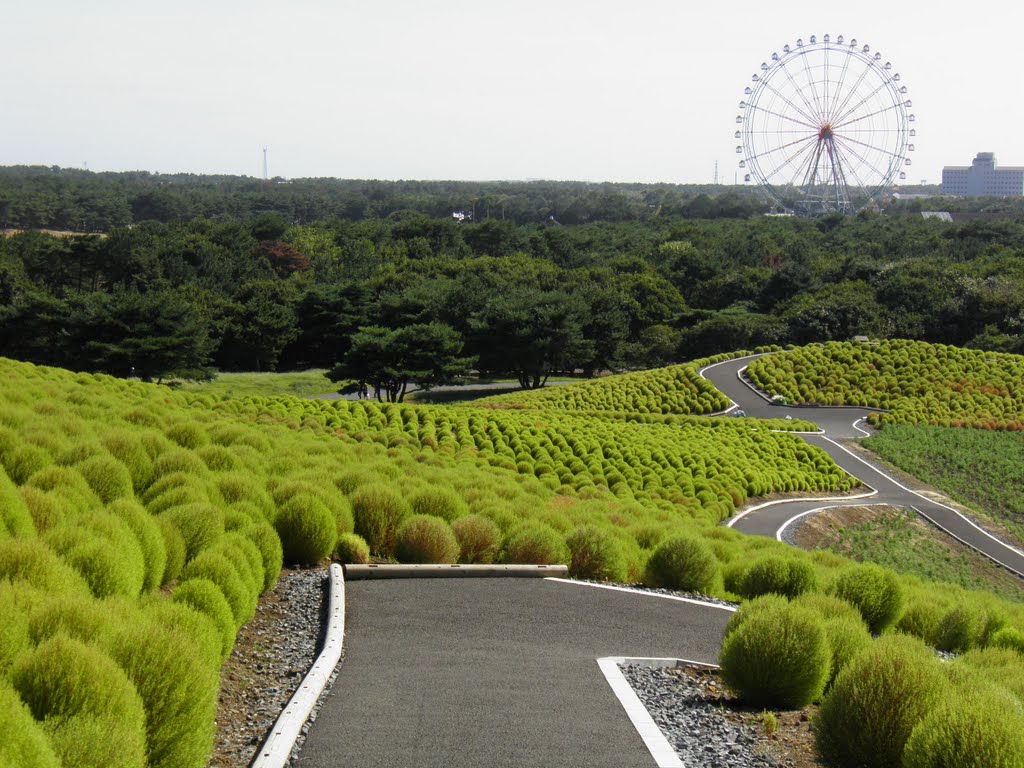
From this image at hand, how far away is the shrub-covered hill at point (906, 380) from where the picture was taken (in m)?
43.1

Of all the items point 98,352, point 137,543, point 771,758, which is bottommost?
point 98,352

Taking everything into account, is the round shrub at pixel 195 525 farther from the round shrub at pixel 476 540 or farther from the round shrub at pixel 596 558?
the round shrub at pixel 596 558

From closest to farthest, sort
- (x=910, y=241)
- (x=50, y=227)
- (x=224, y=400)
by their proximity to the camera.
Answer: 1. (x=224, y=400)
2. (x=910, y=241)
3. (x=50, y=227)

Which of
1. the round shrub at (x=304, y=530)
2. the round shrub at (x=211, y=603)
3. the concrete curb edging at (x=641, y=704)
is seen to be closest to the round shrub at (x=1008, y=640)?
the concrete curb edging at (x=641, y=704)

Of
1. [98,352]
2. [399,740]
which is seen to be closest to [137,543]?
[399,740]

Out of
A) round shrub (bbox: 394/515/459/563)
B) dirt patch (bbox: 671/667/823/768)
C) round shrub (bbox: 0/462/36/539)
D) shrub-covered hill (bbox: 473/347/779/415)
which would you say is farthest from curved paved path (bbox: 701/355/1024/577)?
round shrub (bbox: 0/462/36/539)

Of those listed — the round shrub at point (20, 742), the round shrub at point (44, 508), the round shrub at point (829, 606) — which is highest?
the round shrub at point (20, 742)

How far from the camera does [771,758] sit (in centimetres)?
615

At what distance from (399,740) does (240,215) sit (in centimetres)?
14443

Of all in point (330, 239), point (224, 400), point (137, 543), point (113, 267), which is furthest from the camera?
point (330, 239)

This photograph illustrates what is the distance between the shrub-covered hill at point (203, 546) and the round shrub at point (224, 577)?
0.7 inches

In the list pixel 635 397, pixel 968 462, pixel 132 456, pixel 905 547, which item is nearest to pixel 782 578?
pixel 132 456

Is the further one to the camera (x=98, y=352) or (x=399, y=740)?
(x=98, y=352)

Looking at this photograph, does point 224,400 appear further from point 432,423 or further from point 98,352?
point 98,352
